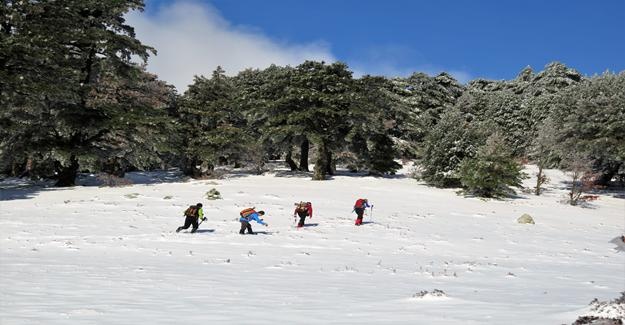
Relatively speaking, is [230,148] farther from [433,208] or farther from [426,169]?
[433,208]

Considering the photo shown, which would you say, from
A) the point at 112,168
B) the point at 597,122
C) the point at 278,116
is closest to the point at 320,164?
the point at 278,116

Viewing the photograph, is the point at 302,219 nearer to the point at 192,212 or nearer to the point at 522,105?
the point at 192,212

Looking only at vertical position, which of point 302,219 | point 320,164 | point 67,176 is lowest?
point 302,219

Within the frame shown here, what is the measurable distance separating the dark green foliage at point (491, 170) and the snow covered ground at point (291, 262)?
315cm

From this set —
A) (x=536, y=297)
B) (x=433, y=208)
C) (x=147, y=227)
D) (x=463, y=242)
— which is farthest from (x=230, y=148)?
(x=536, y=297)

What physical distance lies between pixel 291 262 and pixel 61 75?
21.9m

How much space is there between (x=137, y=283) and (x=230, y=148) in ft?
107

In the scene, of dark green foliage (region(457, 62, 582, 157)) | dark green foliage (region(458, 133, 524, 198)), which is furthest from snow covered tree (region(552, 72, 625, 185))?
dark green foliage (region(457, 62, 582, 157))

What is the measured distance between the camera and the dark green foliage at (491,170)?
32344 millimetres

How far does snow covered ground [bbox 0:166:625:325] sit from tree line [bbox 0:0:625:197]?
14.0 ft

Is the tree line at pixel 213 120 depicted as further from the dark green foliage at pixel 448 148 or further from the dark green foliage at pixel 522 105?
the dark green foliage at pixel 522 105

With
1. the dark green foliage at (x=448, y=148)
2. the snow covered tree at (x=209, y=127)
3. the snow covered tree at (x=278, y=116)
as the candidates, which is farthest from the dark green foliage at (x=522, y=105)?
the snow covered tree at (x=209, y=127)

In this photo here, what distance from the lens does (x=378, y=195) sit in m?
31.5

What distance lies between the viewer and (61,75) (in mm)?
27719
